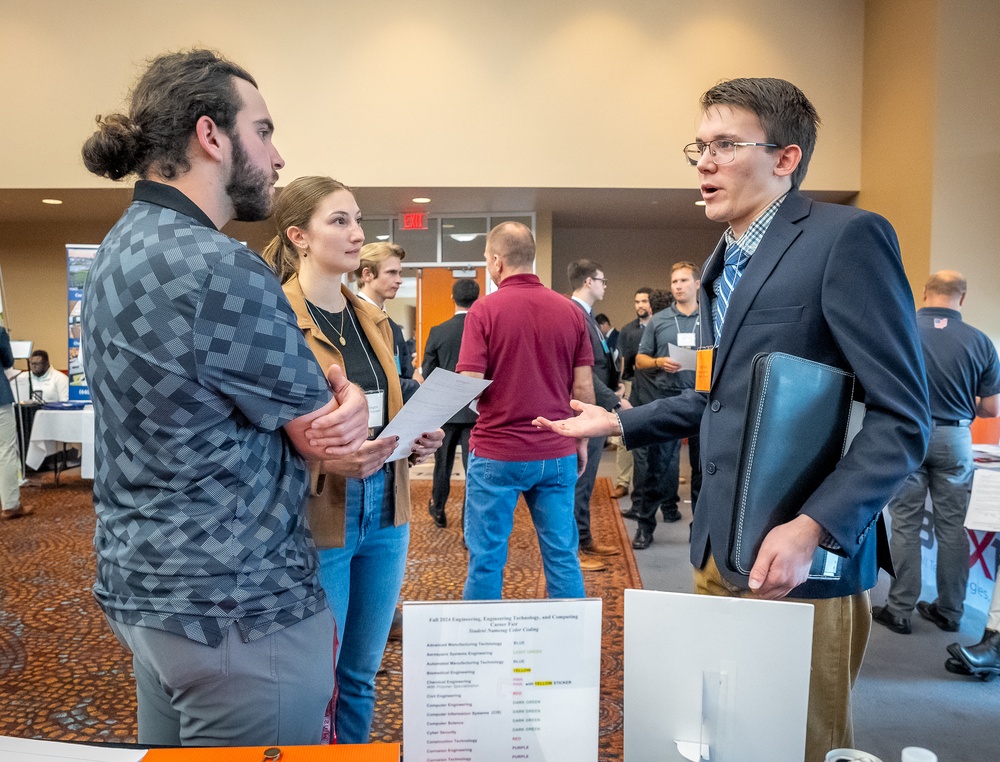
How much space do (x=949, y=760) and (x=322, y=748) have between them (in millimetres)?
2329

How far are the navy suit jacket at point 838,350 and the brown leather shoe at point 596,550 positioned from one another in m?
3.32

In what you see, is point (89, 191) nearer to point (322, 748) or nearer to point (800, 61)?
point (800, 61)

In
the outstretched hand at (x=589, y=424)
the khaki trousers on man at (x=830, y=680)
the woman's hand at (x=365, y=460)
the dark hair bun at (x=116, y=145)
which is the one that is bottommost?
the khaki trousers on man at (x=830, y=680)

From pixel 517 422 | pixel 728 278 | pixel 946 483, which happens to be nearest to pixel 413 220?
pixel 517 422

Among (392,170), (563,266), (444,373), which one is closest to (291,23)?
(392,170)

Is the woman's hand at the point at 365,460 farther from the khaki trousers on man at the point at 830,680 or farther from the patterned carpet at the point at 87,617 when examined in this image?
A: the patterned carpet at the point at 87,617

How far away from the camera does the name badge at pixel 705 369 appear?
4.55 ft

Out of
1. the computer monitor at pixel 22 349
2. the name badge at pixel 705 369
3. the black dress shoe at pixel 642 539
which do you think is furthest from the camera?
the computer monitor at pixel 22 349

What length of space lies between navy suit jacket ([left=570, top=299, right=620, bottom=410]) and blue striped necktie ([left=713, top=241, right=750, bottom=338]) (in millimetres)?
2523

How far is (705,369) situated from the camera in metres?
1.40

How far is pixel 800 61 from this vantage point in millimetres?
8477

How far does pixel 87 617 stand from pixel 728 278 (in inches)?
141

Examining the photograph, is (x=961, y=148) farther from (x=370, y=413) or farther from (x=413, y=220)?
(x=370, y=413)

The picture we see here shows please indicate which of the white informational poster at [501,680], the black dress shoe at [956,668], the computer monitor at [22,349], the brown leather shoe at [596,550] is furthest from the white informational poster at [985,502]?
the computer monitor at [22,349]
